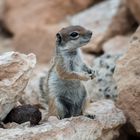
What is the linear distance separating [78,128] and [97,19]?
6.67 meters

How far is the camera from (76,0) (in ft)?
50.0

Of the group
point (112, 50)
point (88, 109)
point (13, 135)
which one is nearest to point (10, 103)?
point (13, 135)

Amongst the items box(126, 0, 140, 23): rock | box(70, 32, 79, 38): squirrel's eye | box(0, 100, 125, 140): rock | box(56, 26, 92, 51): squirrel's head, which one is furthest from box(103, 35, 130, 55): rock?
box(70, 32, 79, 38): squirrel's eye

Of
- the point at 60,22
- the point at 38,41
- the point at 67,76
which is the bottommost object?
the point at 67,76

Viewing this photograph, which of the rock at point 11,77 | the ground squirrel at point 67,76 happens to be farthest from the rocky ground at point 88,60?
the ground squirrel at point 67,76

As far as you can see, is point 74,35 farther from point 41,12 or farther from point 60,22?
point 41,12

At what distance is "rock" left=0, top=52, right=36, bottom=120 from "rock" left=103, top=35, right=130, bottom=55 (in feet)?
13.5

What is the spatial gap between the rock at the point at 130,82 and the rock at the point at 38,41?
5.34 meters

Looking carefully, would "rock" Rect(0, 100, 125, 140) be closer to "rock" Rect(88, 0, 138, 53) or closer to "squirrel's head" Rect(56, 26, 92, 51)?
"squirrel's head" Rect(56, 26, 92, 51)

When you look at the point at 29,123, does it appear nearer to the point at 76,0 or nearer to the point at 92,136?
the point at 92,136

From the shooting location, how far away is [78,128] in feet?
23.4

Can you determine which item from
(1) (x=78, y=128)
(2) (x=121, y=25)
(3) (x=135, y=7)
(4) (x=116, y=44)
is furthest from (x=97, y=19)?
(1) (x=78, y=128)

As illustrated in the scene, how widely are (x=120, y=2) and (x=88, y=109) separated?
5.22m

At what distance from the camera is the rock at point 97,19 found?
40.9 ft
